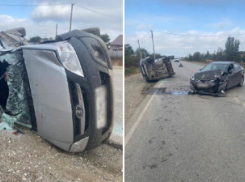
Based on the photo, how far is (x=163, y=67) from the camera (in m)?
3.34

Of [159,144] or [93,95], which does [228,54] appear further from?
[93,95]

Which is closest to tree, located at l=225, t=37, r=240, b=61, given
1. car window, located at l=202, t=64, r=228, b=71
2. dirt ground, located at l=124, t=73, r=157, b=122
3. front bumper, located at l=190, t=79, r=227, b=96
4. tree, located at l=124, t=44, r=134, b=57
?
dirt ground, located at l=124, t=73, r=157, b=122

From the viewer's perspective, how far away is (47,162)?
8.28 feet

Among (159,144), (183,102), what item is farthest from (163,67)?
(183,102)

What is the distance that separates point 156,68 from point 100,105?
2.99 ft

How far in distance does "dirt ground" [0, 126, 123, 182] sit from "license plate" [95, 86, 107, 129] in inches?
17.4

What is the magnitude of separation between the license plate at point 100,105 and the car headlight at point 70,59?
233mm

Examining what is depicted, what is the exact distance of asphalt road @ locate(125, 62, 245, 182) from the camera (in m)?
2.11

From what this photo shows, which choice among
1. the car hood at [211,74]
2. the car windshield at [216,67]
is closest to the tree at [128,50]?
A: the car windshield at [216,67]

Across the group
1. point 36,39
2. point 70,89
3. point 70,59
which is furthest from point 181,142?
point 36,39

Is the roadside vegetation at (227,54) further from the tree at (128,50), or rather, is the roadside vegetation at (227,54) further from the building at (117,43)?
the tree at (128,50)

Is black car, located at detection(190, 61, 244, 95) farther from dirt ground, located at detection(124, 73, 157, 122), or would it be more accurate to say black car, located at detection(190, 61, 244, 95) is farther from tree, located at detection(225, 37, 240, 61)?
dirt ground, located at detection(124, 73, 157, 122)

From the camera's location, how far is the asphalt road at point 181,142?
2.11 m

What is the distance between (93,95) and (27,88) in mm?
849
